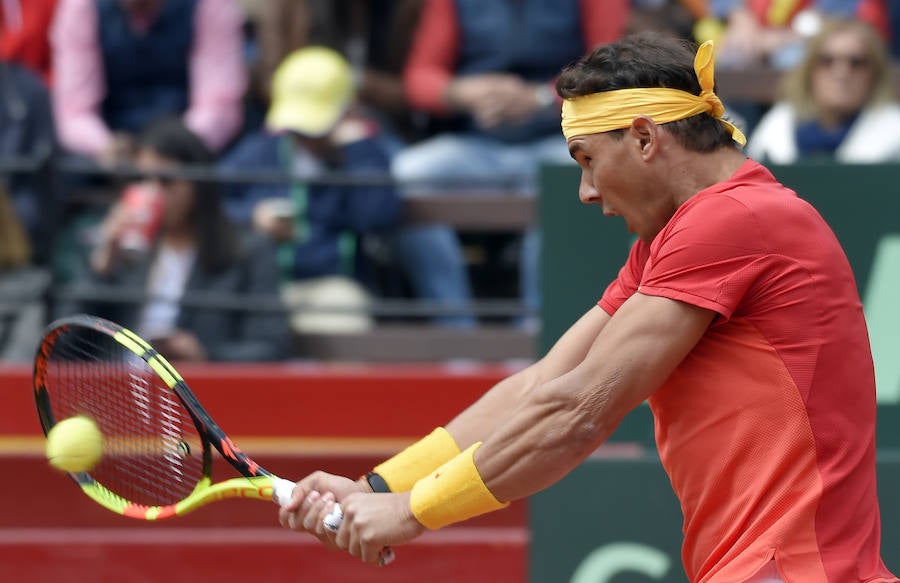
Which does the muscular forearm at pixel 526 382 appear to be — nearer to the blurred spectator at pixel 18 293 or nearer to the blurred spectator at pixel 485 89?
the blurred spectator at pixel 485 89

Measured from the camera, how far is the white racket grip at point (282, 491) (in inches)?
125

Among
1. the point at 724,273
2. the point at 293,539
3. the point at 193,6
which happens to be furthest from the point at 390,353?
the point at 724,273

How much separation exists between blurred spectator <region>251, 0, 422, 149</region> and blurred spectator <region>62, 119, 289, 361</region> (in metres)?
0.96

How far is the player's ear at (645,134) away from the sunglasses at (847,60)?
2.88m

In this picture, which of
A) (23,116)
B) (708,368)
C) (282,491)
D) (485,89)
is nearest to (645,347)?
(708,368)

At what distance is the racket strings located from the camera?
3.61 metres

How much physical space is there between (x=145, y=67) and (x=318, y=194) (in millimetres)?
1134

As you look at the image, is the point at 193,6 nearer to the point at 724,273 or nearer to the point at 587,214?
the point at 587,214

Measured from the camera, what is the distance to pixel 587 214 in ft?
15.1

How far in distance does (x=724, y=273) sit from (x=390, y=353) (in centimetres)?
288

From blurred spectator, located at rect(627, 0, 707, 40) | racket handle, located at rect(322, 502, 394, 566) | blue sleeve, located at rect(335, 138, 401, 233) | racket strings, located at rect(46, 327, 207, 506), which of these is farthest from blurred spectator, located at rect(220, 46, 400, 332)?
racket handle, located at rect(322, 502, 394, 566)

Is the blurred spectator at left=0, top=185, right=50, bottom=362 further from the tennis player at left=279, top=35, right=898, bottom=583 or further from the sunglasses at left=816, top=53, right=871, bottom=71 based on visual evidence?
the sunglasses at left=816, top=53, right=871, bottom=71

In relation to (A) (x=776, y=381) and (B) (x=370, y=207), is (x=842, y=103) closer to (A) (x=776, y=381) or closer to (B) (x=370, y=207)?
(B) (x=370, y=207)

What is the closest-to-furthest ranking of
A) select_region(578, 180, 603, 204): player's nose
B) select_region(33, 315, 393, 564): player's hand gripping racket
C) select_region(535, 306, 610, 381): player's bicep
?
select_region(578, 180, 603, 204): player's nose < select_region(535, 306, 610, 381): player's bicep < select_region(33, 315, 393, 564): player's hand gripping racket
